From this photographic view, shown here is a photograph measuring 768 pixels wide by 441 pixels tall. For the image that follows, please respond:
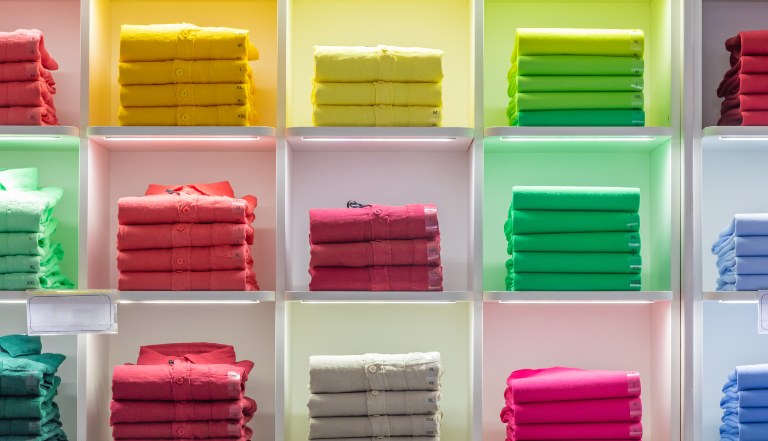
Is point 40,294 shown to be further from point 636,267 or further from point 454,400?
point 636,267

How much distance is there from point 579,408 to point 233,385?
1.03 meters

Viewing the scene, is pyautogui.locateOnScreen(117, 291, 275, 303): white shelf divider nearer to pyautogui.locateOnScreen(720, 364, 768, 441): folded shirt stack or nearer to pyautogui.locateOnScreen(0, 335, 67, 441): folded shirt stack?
Result: pyautogui.locateOnScreen(0, 335, 67, 441): folded shirt stack

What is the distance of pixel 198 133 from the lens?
2.03 metres

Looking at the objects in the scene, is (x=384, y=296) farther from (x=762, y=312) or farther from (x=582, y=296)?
(x=762, y=312)

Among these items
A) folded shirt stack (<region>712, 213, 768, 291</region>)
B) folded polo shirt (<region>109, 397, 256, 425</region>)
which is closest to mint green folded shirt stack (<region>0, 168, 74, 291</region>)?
folded polo shirt (<region>109, 397, 256, 425</region>)

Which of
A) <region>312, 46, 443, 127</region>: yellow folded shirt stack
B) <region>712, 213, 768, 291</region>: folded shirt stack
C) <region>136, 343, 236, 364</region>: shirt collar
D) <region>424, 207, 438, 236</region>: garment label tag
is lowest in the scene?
<region>136, 343, 236, 364</region>: shirt collar

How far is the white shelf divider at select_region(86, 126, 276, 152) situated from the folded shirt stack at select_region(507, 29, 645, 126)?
2.68 feet

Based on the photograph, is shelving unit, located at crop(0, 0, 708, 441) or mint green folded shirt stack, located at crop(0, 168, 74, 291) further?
shelving unit, located at crop(0, 0, 708, 441)

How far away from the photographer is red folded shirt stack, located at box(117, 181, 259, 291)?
1997mm

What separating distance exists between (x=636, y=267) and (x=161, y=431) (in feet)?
4.95

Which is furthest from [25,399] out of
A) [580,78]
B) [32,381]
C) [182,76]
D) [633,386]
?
[580,78]

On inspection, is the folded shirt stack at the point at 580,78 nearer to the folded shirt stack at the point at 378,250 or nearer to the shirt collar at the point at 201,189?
the folded shirt stack at the point at 378,250

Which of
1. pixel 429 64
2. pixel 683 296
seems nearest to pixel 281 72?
pixel 429 64

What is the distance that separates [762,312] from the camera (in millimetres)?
1898
